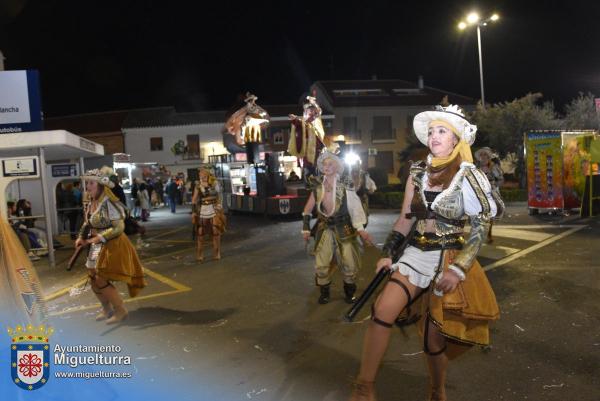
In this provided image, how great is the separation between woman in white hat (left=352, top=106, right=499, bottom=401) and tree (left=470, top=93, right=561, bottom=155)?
2466 cm

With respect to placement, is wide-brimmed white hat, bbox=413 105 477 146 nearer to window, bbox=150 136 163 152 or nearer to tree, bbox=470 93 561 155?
tree, bbox=470 93 561 155

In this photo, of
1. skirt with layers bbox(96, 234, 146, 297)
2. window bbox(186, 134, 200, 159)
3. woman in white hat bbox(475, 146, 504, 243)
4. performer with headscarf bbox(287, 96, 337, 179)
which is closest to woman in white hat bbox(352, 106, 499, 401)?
skirt with layers bbox(96, 234, 146, 297)

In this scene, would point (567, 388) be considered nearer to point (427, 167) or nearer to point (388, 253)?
point (388, 253)

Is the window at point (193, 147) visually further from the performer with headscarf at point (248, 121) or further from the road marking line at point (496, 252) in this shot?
the road marking line at point (496, 252)

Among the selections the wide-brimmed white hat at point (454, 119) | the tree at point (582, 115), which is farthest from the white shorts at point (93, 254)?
the tree at point (582, 115)

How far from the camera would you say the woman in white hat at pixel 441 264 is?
9.86 ft

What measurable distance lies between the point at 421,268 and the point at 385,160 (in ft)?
129

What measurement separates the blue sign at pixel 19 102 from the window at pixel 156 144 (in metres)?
31.4

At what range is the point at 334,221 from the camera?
6.21 metres

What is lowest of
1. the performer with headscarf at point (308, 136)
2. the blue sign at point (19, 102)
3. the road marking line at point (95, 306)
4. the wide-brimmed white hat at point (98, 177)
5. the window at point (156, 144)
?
the road marking line at point (95, 306)

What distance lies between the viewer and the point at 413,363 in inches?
169

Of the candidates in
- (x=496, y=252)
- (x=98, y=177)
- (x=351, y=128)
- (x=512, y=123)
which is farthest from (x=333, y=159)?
(x=351, y=128)

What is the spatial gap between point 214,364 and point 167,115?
42939 mm

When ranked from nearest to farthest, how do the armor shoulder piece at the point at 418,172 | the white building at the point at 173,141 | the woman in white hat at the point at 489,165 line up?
the armor shoulder piece at the point at 418,172, the woman in white hat at the point at 489,165, the white building at the point at 173,141
